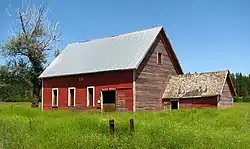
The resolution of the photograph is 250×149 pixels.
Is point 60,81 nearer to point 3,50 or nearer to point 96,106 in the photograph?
point 96,106

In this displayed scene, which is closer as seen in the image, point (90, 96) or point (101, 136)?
point (101, 136)

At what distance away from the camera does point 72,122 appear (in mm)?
13859

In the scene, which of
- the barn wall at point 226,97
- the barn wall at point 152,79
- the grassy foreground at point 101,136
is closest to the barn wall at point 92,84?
the barn wall at point 152,79

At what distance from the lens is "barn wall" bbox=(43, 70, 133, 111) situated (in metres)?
30.0

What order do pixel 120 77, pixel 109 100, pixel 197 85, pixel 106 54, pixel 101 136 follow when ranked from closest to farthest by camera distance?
pixel 101 136, pixel 197 85, pixel 120 77, pixel 109 100, pixel 106 54

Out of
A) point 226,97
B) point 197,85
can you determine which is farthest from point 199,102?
point 226,97

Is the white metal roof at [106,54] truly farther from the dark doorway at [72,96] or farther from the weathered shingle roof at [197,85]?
the weathered shingle roof at [197,85]

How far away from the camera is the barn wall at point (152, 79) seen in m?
30.1

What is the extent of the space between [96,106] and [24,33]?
21.4m

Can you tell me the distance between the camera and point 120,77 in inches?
1198

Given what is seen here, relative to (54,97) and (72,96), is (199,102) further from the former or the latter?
(54,97)

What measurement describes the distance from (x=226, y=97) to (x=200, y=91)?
267 cm

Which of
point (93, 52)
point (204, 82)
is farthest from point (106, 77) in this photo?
point (204, 82)

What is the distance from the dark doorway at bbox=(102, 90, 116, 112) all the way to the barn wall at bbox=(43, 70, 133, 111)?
51 centimetres
